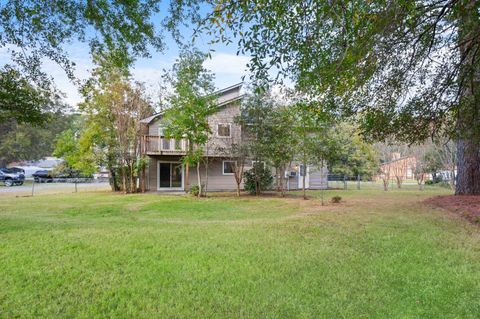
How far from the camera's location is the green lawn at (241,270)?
11.6 feet

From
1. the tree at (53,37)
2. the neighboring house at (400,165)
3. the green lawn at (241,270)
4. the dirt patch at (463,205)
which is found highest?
the tree at (53,37)

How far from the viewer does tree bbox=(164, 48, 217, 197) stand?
1605 centimetres

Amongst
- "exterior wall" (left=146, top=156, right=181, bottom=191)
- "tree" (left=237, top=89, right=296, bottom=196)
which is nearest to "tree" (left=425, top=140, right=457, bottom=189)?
"tree" (left=237, top=89, right=296, bottom=196)

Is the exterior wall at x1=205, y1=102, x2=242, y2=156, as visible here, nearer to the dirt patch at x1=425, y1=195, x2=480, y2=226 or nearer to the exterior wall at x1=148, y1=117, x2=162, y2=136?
the exterior wall at x1=148, y1=117, x2=162, y2=136

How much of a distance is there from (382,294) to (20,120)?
7.68m

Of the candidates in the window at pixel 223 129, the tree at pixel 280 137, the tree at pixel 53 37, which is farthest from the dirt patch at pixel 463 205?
the window at pixel 223 129

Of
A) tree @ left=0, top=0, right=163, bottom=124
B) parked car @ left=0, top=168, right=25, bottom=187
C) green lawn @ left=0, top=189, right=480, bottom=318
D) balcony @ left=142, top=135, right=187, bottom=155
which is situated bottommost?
green lawn @ left=0, top=189, right=480, bottom=318

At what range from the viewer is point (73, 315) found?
3.36m

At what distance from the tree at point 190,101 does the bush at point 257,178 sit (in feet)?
12.7

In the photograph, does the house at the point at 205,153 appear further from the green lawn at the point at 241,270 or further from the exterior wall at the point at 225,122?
the green lawn at the point at 241,270

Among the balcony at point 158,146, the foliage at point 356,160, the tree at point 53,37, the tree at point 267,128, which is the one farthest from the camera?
the foliage at point 356,160

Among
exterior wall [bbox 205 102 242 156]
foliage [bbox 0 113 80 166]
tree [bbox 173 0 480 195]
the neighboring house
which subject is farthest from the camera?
foliage [bbox 0 113 80 166]

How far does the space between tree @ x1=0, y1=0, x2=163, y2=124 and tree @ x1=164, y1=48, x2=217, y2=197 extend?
937 cm

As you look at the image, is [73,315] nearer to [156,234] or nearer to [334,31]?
[156,234]
